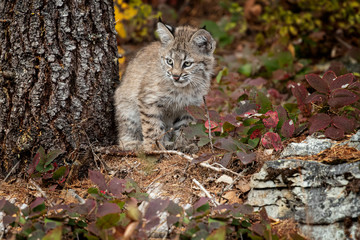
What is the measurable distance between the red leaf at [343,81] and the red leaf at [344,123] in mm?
255

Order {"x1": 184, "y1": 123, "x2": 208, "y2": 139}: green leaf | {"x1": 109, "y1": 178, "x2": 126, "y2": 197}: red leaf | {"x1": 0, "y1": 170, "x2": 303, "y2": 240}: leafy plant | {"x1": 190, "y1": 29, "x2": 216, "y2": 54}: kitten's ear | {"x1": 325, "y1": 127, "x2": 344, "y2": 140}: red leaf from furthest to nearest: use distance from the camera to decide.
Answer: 1. {"x1": 190, "y1": 29, "x2": 216, "y2": 54}: kitten's ear
2. {"x1": 184, "y1": 123, "x2": 208, "y2": 139}: green leaf
3. {"x1": 325, "y1": 127, "x2": 344, "y2": 140}: red leaf
4. {"x1": 109, "y1": 178, "x2": 126, "y2": 197}: red leaf
5. {"x1": 0, "y1": 170, "x2": 303, "y2": 240}: leafy plant

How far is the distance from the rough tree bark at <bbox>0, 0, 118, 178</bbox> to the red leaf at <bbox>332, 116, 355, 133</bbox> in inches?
84.4

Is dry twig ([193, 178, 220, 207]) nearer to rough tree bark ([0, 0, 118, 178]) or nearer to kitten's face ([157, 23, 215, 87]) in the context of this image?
rough tree bark ([0, 0, 118, 178])

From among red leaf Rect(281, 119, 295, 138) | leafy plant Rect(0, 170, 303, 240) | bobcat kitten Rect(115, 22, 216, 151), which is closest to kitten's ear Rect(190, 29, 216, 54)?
bobcat kitten Rect(115, 22, 216, 151)

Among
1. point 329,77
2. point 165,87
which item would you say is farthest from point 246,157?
point 165,87

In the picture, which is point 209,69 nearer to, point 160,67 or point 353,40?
point 160,67

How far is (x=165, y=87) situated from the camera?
436cm

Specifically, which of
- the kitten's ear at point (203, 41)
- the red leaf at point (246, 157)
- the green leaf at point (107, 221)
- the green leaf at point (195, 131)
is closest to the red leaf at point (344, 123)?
the red leaf at point (246, 157)

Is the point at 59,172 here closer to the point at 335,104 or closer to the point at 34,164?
the point at 34,164

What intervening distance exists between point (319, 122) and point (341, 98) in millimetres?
257

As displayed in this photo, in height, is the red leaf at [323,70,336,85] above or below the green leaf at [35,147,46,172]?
above

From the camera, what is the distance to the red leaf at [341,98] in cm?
327

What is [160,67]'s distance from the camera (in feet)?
14.7

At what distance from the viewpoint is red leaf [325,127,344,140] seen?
3.24 metres
